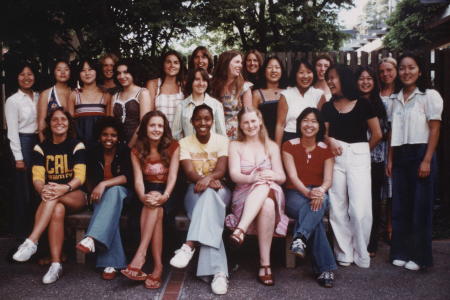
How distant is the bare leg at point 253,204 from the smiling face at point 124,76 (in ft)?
6.52

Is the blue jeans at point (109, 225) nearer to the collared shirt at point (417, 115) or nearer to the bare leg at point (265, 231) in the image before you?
the bare leg at point (265, 231)

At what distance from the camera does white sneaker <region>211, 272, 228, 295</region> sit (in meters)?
3.79

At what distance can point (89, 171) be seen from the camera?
4672 mm

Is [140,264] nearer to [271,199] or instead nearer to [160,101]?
[271,199]

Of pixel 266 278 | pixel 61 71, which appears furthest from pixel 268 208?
pixel 61 71

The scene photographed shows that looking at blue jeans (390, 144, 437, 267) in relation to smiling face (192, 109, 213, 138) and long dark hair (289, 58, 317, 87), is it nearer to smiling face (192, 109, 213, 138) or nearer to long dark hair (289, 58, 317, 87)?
long dark hair (289, 58, 317, 87)

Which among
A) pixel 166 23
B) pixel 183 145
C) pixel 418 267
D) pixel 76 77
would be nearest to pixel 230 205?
pixel 183 145

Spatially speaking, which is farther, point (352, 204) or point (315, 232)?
point (352, 204)

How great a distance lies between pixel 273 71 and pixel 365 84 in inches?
41.6

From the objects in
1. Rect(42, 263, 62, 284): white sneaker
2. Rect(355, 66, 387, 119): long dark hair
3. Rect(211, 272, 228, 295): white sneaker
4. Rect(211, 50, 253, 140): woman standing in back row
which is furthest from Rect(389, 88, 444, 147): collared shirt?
Rect(42, 263, 62, 284): white sneaker

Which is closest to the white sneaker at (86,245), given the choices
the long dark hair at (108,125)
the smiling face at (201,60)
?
the long dark hair at (108,125)

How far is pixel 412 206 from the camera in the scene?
4.40 m

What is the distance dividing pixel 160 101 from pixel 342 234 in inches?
98.3

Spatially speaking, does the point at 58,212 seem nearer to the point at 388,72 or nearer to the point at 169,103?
the point at 169,103
